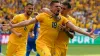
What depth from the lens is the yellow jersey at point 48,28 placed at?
8953 millimetres

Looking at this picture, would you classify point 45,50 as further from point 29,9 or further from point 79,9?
point 79,9

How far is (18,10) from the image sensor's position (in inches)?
1070

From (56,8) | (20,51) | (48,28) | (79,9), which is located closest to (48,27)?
(48,28)

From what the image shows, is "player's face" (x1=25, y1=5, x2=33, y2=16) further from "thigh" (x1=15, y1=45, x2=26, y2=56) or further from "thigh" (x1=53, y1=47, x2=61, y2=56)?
"thigh" (x1=53, y1=47, x2=61, y2=56)

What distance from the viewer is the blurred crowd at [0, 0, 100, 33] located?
26917mm

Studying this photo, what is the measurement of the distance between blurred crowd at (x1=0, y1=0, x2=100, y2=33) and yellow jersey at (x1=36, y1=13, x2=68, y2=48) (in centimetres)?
1662

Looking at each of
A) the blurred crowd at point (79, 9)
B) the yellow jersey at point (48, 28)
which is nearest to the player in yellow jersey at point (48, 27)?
the yellow jersey at point (48, 28)

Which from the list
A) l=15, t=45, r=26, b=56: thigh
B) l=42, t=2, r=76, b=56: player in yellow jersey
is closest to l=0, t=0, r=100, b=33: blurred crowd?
l=15, t=45, r=26, b=56: thigh

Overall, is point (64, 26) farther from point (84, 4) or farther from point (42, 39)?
point (84, 4)

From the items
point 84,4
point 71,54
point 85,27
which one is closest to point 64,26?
point 71,54

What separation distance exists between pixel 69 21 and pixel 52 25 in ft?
1.52

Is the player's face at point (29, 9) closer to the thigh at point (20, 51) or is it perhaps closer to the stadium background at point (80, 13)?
the thigh at point (20, 51)

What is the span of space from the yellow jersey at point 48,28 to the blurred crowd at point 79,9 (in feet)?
54.5

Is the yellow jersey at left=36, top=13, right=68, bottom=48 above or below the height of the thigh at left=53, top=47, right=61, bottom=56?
above
